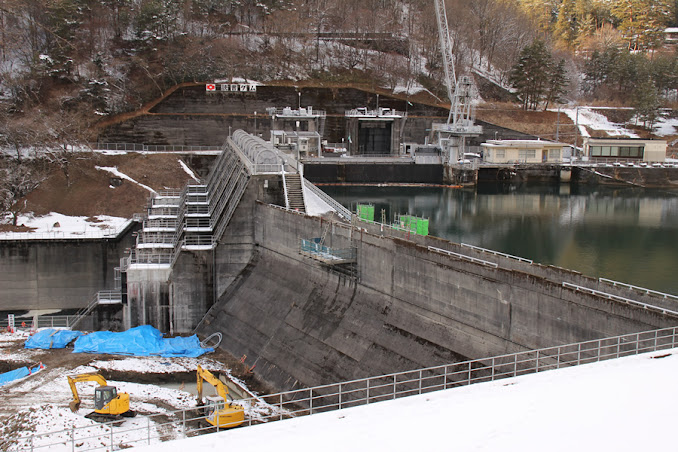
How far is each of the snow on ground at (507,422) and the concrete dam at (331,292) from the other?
4.66m

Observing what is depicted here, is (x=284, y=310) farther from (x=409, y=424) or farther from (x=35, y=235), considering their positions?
(x=35, y=235)

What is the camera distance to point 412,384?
72.2ft

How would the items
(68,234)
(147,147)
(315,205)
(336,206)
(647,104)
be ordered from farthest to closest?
(647,104)
(147,147)
(68,234)
(336,206)
(315,205)

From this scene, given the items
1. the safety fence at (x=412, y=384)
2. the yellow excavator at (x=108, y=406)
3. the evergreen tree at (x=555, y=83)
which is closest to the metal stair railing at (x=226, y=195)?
the safety fence at (x=412, y=384)

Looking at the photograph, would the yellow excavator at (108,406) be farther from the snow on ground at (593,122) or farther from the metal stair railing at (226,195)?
the snow on ground at (593,122)

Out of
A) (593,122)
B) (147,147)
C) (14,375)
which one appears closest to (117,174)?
(147,147)

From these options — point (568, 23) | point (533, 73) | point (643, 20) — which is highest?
point (568, 23)

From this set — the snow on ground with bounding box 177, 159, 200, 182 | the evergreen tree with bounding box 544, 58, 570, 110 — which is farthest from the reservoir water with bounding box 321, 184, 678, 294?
the evergreen tree with bounding box 544, 58, 570, 110

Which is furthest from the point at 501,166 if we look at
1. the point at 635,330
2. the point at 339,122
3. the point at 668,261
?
the point at 635,330

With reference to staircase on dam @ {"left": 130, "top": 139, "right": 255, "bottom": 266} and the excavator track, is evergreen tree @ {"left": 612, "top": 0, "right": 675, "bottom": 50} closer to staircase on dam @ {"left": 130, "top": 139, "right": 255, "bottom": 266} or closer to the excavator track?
staircase on dam @ {"left": 130, "top": 139, "right": 255, "bottom": 266}

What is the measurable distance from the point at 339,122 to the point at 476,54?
36595 millimetres

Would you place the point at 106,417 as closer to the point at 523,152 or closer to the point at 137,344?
the point at 137,344

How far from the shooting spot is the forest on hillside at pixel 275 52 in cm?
7125

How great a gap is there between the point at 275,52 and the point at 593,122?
42.4 meters
